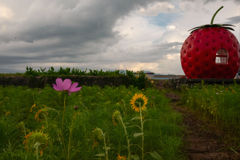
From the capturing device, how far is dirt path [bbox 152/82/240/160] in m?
2.27

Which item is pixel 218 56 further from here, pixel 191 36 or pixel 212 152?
pixel 212 152

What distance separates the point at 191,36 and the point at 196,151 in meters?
6.92

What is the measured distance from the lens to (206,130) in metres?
3.28

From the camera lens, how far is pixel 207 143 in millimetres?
2691

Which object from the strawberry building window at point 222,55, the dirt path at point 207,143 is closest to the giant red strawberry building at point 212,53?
the strawberry building window at point 222,55

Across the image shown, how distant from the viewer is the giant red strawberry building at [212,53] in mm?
7523

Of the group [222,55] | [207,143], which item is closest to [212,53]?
[222,55]

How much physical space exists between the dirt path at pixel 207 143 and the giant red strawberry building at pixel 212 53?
456 centimetres

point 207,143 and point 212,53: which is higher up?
point 212,53

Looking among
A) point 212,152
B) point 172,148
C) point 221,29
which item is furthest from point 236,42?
point 172,148

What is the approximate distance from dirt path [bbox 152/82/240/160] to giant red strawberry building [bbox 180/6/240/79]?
456cm

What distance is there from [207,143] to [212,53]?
5.80 metres

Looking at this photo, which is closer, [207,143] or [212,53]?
[207,143]

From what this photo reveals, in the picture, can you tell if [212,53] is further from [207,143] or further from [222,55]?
[207,143]
